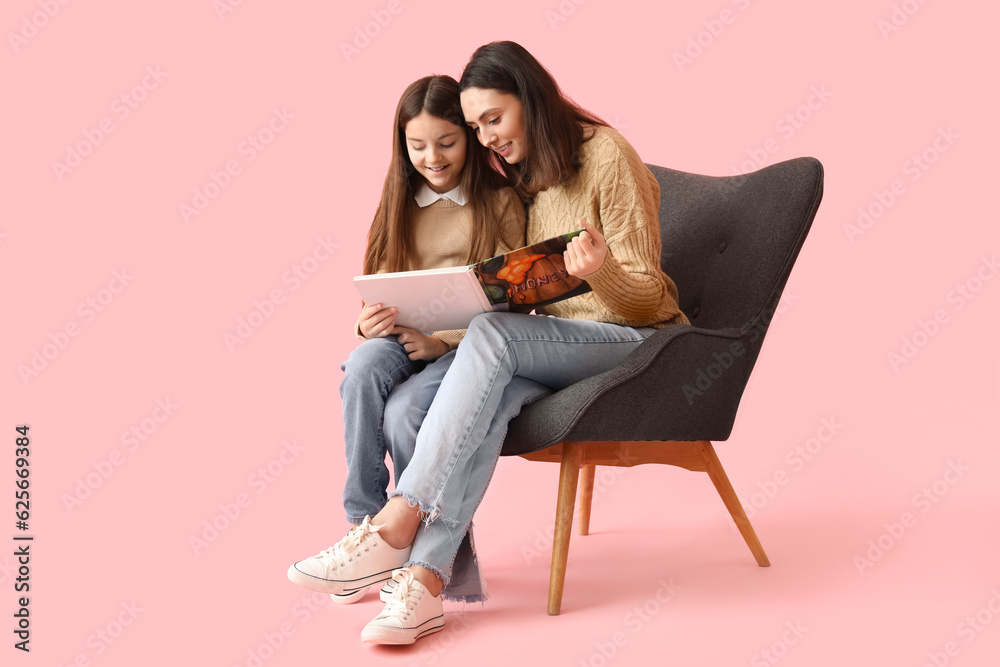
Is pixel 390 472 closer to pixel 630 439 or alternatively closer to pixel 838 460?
pixel 630 439

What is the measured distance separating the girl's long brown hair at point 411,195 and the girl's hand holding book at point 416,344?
0.67 feet

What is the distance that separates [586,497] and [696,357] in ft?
2.81

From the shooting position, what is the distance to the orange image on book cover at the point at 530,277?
2.01m

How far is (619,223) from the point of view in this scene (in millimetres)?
2268

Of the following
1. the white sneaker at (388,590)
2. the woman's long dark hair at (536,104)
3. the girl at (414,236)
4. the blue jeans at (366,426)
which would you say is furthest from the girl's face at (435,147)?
the white sneaker at (388,590)

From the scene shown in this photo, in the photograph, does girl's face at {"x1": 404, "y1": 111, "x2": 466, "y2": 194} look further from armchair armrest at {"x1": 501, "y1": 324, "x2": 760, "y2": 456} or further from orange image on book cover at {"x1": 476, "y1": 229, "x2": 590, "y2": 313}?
armchair armrest at {"x1": 501, "y1": 324, "x2": 760, "y2": 456}

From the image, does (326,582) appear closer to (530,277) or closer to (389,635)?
(389,635)

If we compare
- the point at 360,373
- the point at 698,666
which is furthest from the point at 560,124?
the point at 698,666

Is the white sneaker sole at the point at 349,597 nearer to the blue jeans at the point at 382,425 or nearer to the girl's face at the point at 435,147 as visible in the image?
the blue jeans at the point at 382,425

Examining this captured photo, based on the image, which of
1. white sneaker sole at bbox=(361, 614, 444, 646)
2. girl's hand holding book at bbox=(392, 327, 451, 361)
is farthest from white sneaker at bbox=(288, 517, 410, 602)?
girl's hand holding book at bbox=(392, 327, 451, 361)

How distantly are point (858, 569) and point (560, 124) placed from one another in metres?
1.27

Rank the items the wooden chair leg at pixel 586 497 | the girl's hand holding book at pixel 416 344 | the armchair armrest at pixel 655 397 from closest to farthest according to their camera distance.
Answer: the armchair armrest at pixel 655 397
the girl's hand holding book at pixel 416 344
the wooden chair leg at pixel 586 497

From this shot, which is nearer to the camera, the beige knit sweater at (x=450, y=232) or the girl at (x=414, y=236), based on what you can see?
the girl at (x=414, y=236)

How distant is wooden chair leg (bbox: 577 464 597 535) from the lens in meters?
2.90
